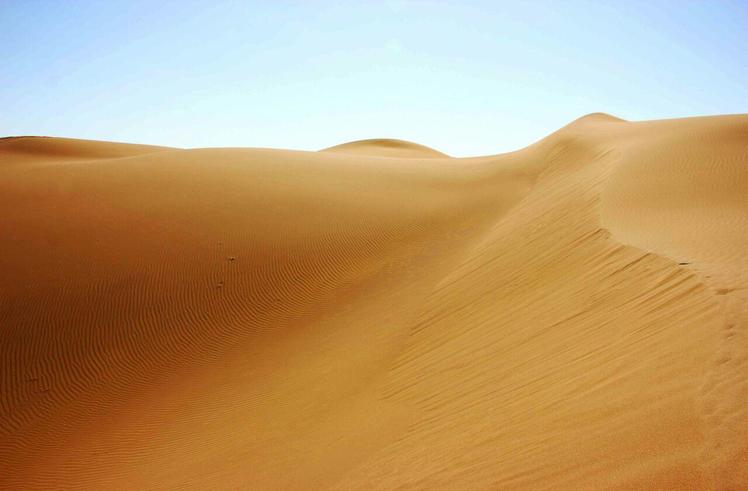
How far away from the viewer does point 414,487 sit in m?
3.54

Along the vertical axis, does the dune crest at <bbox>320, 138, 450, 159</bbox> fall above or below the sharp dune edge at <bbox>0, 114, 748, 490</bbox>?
above

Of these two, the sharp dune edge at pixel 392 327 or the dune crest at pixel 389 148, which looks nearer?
the sharp dune edge at pixel 392 327

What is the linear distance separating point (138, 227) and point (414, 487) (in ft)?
31.9

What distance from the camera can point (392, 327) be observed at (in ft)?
24.1

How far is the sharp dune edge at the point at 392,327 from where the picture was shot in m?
3.26

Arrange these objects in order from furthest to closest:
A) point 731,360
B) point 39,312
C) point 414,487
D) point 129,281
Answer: point 129,281 → point 39,312 → point 414,487 → point 731,360

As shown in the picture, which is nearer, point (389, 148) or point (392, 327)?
point (392, 327)

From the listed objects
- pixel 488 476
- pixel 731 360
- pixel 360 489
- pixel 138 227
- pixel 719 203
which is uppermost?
pixel 138 227

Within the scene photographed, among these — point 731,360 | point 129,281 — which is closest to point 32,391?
point 129,281

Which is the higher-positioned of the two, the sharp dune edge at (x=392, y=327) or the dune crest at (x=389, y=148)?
the dune crest at (x=389, y=148)

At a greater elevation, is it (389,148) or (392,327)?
(389,148)

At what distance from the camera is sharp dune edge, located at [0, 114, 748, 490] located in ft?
10.7

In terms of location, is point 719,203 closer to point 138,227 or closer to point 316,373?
point 316,373

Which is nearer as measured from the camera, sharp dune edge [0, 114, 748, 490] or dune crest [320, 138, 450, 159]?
sharp dune edge [0, 114, 748, 490]
